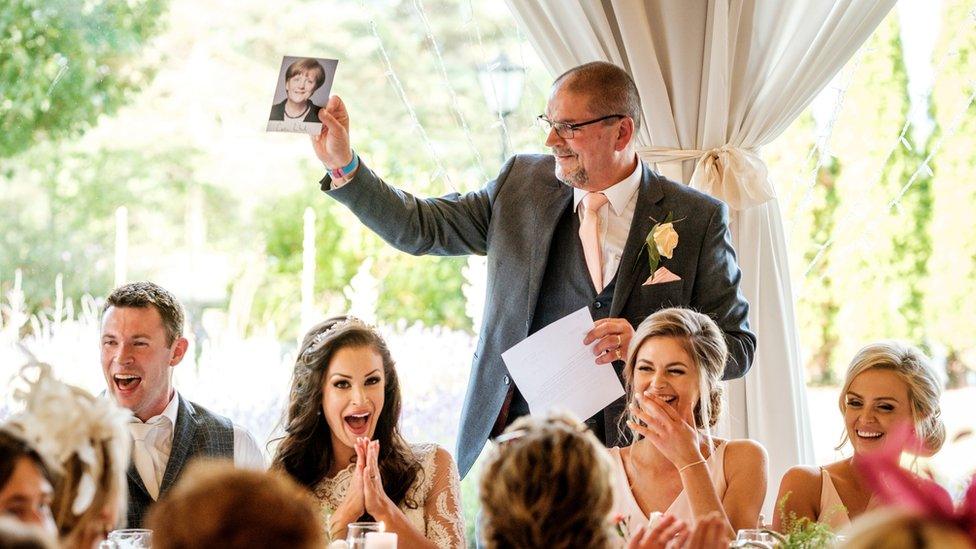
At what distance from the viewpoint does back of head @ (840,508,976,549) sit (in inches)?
40.8

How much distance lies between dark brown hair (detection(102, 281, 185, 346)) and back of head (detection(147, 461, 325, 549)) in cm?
187

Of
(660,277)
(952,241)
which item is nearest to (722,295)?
(660,277)

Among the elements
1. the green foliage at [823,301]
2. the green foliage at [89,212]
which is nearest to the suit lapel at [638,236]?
the green foliage at [89,212]

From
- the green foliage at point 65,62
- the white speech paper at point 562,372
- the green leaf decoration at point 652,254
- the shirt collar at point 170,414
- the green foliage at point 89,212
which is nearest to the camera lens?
the shirt collar at point 170,414

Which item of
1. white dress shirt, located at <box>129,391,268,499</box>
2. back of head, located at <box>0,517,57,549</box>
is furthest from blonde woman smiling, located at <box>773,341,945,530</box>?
back of head, located at <box>0,517,57,549</box>

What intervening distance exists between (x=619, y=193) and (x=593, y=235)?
144 mm

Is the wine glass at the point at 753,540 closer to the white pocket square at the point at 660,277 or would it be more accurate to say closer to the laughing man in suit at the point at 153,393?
the white pocket square at the point at 660,277

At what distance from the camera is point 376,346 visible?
9.87 ft

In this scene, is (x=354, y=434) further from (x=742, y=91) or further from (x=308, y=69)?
(x=742, y=91)

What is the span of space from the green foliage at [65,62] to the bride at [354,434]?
4404 mm

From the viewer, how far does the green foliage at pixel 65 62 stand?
6.61m

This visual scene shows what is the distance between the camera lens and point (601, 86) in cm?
328

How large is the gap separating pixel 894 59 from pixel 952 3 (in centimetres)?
59

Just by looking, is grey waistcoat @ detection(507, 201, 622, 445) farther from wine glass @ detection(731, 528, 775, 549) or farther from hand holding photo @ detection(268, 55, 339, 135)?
wine glass @ detection(731, 528, 775, 549)
